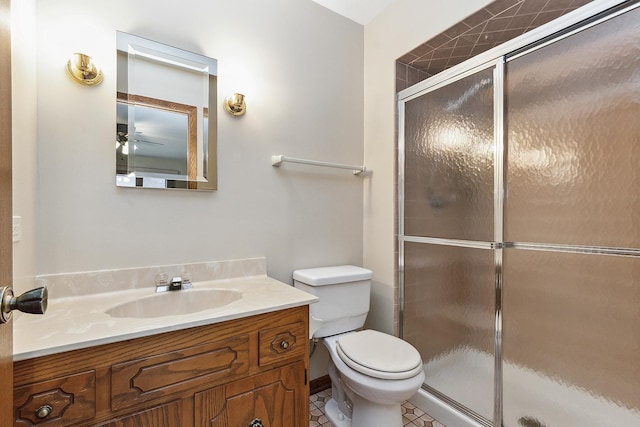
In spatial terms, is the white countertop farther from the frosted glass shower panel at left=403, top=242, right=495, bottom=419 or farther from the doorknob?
the frosted glass shower panel at left=403, top=242, right=495, bottom=419

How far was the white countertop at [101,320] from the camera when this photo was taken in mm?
847

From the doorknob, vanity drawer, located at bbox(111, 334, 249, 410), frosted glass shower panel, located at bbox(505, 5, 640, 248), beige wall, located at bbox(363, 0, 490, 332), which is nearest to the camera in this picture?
the doorknob

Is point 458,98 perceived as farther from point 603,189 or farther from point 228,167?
point 228,167

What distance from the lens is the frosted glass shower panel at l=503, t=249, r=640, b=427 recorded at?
1.16m

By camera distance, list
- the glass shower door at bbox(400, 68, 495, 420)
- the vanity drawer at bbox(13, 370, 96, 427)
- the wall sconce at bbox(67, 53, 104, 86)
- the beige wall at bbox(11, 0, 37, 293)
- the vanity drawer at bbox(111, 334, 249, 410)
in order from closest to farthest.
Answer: the vanity drawer at bbox(13, 370, 96, 427) < the vanity drawer at bbox(111, 334, 249, 410) < the beige wall at bbox(11, 0, 37, 293) < the wall sconce at bbox(67, 53, 104, 86) < the glass shower door at bbox(400, 68, 495, 420)

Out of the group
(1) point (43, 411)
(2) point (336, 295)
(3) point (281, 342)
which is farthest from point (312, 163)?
(1) point (43, 411)

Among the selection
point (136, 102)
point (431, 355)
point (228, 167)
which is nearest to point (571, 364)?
point (431, 355)

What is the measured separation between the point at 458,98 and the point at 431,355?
152 centimetres

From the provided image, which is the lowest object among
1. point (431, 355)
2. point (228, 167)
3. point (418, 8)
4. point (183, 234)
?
Answer: point (431, 355)

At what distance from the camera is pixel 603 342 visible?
1.21 meters

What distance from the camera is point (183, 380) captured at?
100cm

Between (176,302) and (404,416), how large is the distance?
4.69ft

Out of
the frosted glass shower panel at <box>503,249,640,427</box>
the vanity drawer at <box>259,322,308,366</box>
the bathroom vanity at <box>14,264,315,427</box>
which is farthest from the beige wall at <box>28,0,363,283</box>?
the frosted glass shower panel at <box>503,249,640,427</box>

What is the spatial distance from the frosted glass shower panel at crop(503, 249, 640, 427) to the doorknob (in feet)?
5.61
